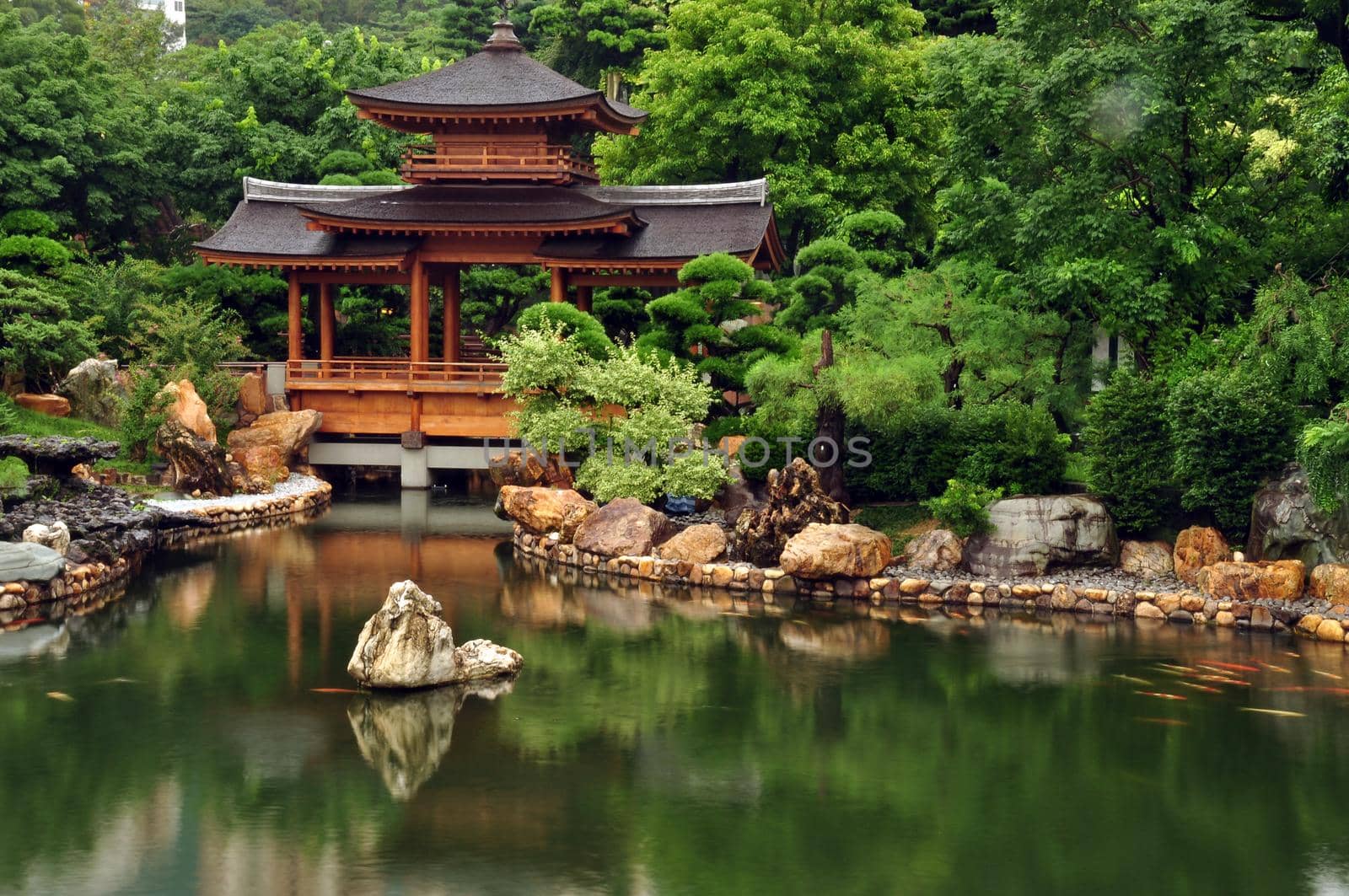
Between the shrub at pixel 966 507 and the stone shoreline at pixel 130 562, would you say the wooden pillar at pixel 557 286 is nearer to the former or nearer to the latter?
Result: the stone shoreline at pixel 130 562

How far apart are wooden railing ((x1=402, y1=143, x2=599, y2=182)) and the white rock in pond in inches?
626

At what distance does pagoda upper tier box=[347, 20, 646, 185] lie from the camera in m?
35.4

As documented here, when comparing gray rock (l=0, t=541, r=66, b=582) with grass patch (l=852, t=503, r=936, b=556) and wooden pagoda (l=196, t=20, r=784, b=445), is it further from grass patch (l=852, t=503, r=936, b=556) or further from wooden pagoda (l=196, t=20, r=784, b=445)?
wooden pagoda (l=196, t=20, r=784, b=445)

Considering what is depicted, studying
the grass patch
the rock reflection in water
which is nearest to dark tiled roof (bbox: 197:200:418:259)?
the grass patch

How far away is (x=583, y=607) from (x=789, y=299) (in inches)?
468

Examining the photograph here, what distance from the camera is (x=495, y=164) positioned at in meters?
36.4

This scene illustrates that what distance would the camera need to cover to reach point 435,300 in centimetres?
4266

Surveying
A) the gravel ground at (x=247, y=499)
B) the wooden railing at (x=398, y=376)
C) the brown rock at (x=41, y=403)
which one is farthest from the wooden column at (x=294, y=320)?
the brown rock at (x=41, y=403)

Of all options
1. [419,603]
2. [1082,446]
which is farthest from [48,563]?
[1082,446]

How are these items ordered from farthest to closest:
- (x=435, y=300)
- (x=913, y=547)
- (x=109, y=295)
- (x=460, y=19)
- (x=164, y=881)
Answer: (x=460, y=19), (x=435, y=300), (x=109, y=295), (x=913, y=547), (x=164, y=881)

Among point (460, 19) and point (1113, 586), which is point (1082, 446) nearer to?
point (1113, 586)

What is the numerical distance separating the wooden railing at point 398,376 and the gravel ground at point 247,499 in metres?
2.29

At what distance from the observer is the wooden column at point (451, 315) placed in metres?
36.1

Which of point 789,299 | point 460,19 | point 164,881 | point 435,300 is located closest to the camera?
point 164,881
